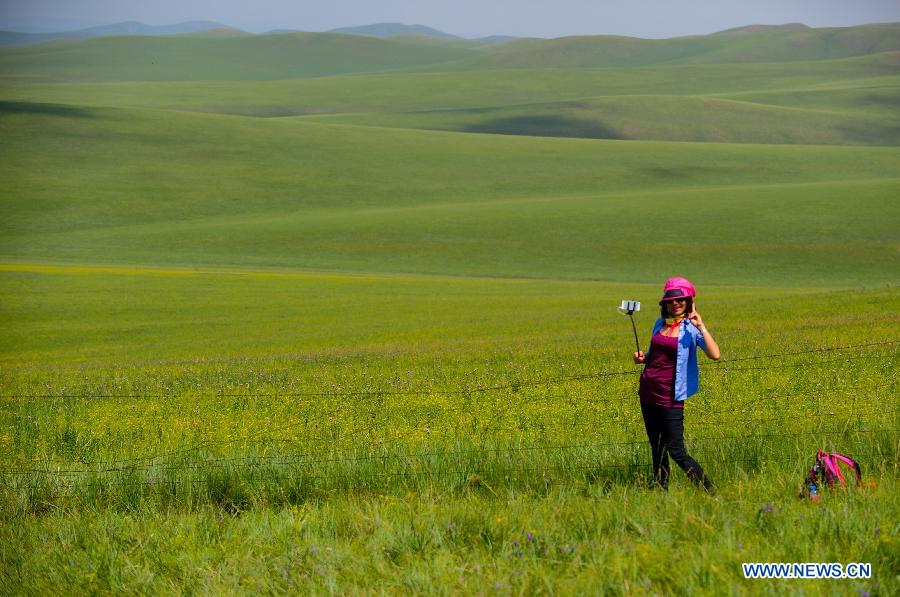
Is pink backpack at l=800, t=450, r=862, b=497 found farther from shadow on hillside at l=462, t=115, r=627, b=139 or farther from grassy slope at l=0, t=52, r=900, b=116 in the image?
grassy slope at l=0, t=52, r=900, b=116

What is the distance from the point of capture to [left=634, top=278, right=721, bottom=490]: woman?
6477mm

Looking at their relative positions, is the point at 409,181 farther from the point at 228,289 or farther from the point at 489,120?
the point at 489,120

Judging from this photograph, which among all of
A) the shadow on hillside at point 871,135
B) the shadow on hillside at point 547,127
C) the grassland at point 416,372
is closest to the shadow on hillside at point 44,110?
the grassland at point 416,372

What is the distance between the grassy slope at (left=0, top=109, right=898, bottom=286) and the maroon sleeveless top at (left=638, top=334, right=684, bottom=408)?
42.0 m

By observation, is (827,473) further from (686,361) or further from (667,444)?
(686,361)

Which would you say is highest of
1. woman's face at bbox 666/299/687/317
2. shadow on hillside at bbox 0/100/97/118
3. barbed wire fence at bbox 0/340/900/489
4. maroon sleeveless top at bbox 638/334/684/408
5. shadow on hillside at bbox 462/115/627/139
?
shadow on hillside at bbox 0/100/97/118

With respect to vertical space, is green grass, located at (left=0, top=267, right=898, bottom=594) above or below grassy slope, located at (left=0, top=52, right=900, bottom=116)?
below

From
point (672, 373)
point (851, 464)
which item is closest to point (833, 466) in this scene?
point (851, 464)

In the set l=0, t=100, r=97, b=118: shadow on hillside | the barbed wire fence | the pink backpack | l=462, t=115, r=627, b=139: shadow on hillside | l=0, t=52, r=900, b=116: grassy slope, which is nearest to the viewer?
the pink backpack

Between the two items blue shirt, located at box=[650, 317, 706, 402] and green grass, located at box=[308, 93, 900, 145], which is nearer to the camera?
blue shirt, located at box=[650, 317, 706, 402]

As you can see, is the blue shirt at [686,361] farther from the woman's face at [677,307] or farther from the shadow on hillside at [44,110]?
the shadow on hillside at [44,110]

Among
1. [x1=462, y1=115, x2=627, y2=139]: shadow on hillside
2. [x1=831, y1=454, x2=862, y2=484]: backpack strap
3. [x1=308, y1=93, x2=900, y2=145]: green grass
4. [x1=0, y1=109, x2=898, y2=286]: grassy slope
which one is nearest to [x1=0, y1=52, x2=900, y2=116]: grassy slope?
[x1=308, y1=93, x2=900, y2=145]: green grass

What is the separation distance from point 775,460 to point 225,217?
63.6 m

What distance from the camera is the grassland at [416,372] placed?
526 centimetres
